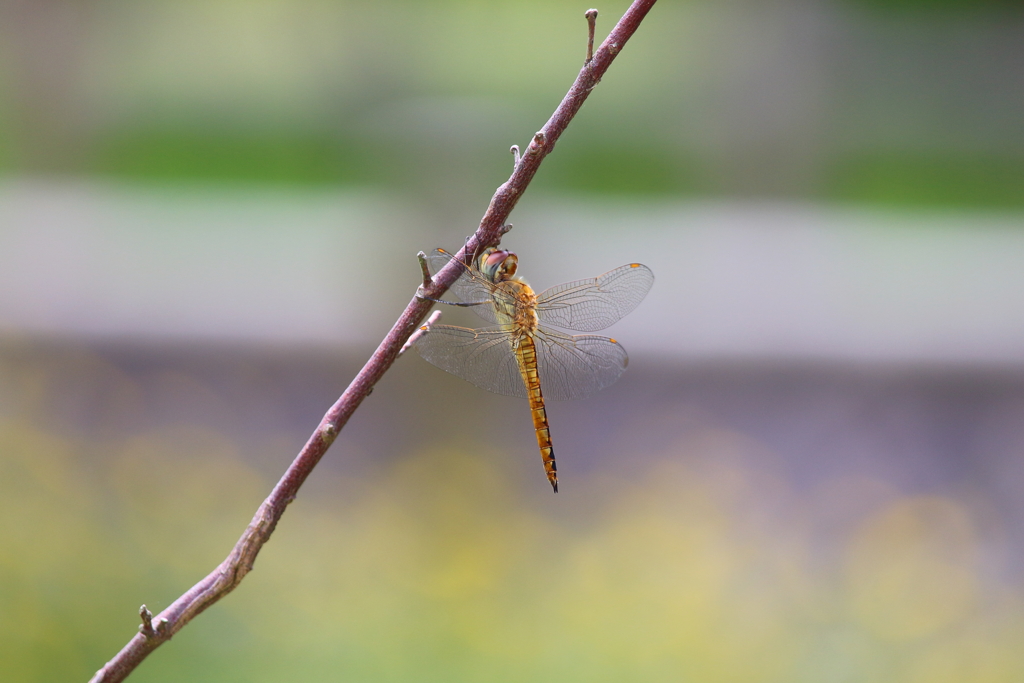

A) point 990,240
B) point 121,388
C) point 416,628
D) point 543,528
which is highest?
point 990,240

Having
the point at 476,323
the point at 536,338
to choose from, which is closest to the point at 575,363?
the point at 536,338

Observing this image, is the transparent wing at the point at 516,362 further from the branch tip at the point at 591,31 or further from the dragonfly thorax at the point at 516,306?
the branch tip at the point at 591,31

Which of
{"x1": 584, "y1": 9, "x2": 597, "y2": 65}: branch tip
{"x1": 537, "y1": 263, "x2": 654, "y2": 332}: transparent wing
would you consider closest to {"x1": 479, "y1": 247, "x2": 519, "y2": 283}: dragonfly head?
{"x1": 537, "y1": 263, "x2": 654, "y2": 332}: transparent wing

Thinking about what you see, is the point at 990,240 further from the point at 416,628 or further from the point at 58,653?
the point at 58,653

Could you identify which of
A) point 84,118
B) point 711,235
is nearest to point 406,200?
point 711,235

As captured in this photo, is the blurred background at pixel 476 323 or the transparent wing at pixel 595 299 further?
the blurred background at pixel 476 323

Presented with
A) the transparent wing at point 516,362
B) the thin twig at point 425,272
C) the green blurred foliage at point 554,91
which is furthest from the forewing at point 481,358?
the green blurred foliage at point 554,91

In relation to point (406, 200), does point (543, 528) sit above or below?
below
